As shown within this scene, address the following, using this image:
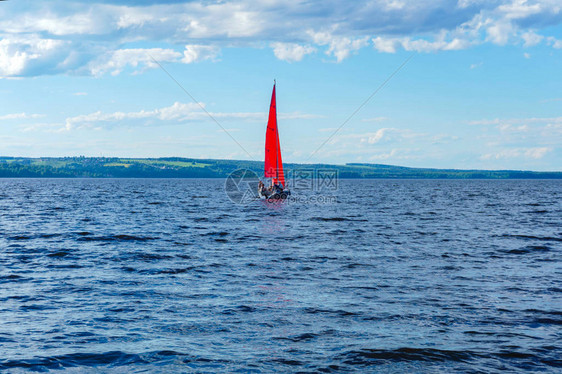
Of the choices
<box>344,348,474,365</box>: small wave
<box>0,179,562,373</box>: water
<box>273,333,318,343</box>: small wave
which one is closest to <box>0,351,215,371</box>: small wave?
<box>0,179,562,373</box>: water

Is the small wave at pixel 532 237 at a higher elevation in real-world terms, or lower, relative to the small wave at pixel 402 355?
higher

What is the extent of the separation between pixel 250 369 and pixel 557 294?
12108mm

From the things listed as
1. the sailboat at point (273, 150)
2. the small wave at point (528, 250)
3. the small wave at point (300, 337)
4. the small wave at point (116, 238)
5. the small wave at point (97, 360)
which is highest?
the sailboat at point (273, 150)

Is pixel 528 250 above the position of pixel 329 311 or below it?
above

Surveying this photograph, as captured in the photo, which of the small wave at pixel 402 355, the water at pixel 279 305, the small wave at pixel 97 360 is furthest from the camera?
the water at pixel 279 305

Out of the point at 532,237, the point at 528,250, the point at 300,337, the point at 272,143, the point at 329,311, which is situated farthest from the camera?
the point at 272,143

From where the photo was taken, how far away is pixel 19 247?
1135 inches

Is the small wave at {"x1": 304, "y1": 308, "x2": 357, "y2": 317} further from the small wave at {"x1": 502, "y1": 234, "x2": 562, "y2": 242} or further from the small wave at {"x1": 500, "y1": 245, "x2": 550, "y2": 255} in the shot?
the small wave at {"x1": 502, "y1": 234, "x2": 562, "y2": 242}

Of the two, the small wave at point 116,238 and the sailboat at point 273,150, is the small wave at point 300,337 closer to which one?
the small wave at point 116,238

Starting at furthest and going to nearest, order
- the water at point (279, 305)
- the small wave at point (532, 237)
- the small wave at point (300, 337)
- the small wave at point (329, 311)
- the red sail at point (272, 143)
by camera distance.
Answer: the red sail at point (272, 143) < the small wave at point (532, 237) < the small wave at point (329, 311) < the small wave at point (300, 337) < the water at point (279, 305)

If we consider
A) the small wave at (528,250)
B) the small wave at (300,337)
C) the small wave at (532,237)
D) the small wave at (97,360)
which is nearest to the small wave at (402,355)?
the small wave at (300,337)

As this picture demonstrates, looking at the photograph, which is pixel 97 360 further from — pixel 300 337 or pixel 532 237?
pixel 532 237

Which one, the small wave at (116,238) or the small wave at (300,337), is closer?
the small wave at (300,337)

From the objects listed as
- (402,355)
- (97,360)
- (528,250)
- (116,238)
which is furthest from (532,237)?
(97,360)
